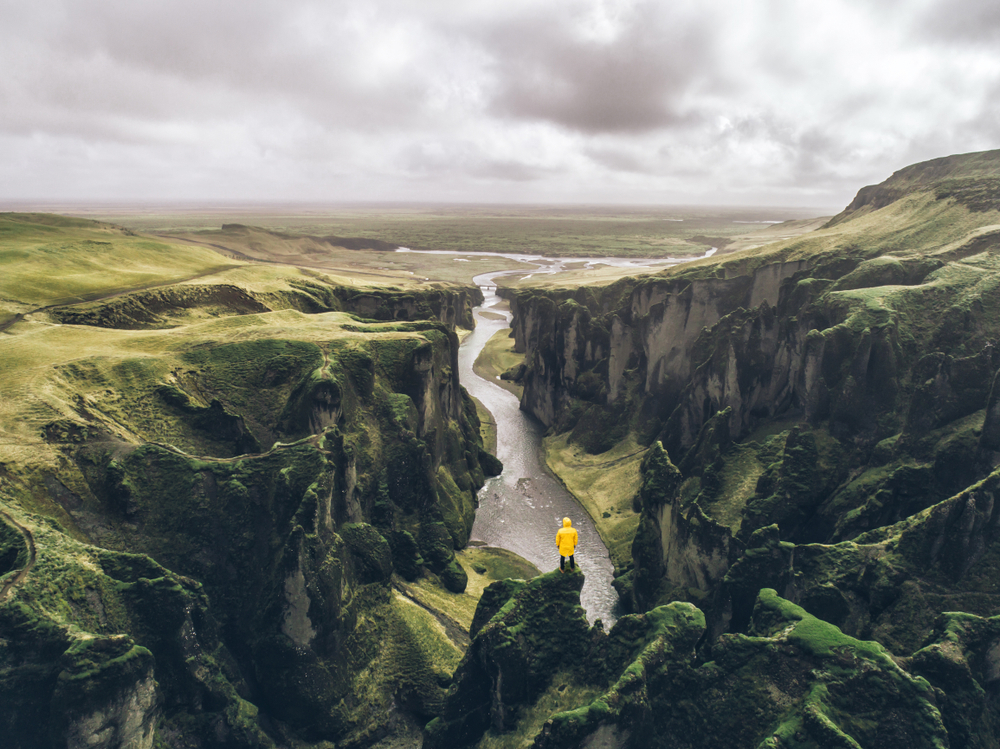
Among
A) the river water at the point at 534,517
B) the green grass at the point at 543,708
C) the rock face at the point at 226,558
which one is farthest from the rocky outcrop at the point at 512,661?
the river water at the point at 534,517

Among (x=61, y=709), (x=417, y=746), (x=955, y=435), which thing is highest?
(x=955, y=435)

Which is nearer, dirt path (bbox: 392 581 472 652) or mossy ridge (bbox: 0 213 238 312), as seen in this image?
dirt path (bbox: 392 581 472 652)

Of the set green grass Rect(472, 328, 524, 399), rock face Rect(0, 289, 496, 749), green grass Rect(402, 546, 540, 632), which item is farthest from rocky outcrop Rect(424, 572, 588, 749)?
green grass Rect(472, 328, 524, 399)

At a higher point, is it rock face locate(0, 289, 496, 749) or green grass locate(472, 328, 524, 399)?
rock face locate(0, 289, 496, 749)

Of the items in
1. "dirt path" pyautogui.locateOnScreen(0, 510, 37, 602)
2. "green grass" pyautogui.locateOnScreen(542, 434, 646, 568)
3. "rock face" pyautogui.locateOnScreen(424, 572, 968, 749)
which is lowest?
"green grass" pyautogui.locateOnScreen(542, 434, 646, 568)

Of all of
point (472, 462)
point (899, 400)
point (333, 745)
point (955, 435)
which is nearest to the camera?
point (333, 745)

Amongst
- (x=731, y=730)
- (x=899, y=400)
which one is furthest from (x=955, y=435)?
(x=731, y=730)

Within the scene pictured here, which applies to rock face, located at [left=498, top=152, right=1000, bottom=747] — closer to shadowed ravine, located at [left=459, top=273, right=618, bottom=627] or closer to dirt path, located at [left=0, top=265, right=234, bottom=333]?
shadowed ravine, located at [left=459, top=273, right=618, bottom=627]

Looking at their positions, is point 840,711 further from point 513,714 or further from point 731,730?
point 513,714
